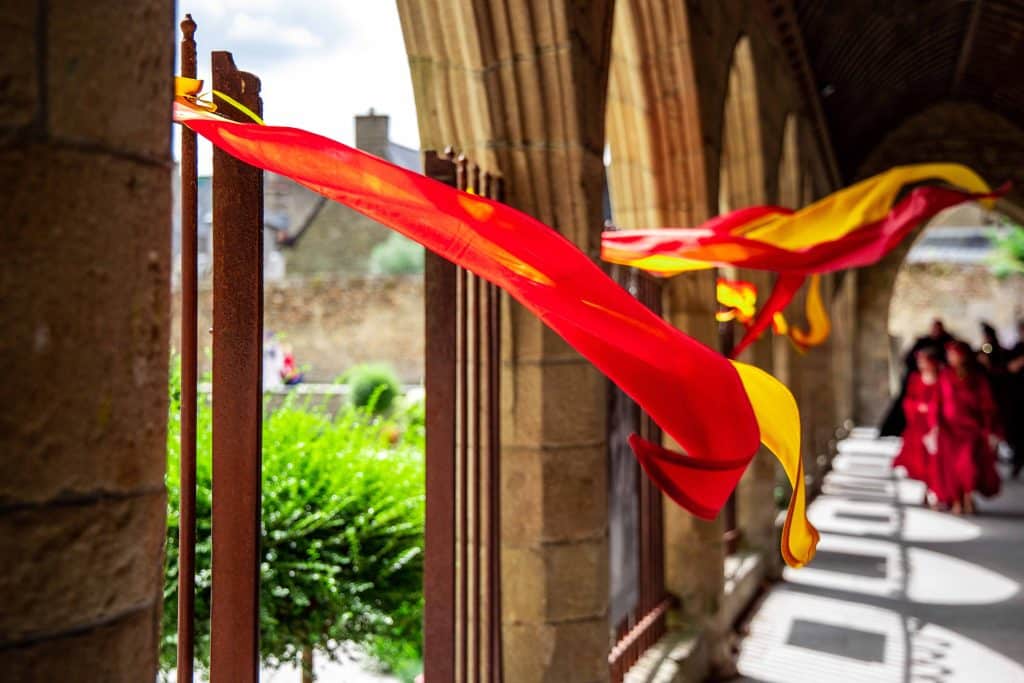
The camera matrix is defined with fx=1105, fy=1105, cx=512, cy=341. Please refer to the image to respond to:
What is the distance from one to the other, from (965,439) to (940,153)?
7.42 meters

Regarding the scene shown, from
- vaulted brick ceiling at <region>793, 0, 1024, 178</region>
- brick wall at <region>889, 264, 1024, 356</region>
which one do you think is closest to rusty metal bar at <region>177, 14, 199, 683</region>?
vaulted brick ceiling at <region>793, 0, 1024, 178</region>

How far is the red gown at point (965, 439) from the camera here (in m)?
8.20

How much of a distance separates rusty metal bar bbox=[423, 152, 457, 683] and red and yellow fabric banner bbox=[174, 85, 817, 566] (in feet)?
1.40

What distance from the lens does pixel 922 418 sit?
337 inches

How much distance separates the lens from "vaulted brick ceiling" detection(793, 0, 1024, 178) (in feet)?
29.0

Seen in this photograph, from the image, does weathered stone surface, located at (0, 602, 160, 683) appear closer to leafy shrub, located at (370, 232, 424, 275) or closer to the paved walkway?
the paved walkway

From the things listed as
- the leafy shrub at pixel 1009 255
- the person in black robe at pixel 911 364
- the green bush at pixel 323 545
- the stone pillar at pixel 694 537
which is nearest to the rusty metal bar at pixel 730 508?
the stone pillar at pixel 694 537

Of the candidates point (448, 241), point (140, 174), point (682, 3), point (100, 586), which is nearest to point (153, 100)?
point (140, 174)

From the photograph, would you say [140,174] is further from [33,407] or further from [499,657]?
[499,657]

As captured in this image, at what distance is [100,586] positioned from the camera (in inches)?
37.1

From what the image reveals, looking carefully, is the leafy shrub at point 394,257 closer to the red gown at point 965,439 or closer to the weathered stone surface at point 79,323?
the red gown at point 965,439

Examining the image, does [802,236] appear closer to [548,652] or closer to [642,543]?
[642,543]

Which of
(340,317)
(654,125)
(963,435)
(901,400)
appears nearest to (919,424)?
(963,435)

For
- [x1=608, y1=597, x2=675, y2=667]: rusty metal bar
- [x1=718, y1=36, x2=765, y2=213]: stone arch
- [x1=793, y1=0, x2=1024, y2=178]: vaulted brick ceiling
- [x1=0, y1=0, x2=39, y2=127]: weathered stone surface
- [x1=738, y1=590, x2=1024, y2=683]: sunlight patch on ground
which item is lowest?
[x1=738, y1=590, x2=1024, y2=683]: sunlight patch on ground
